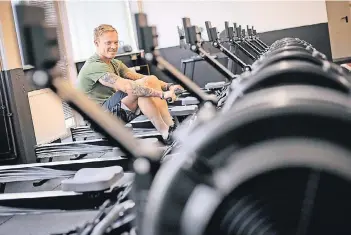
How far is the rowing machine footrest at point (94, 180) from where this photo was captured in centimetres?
190

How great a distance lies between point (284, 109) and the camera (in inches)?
34.1

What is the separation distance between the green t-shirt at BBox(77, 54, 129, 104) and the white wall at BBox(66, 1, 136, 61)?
3.25 m

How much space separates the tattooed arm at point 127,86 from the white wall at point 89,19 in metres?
3.59

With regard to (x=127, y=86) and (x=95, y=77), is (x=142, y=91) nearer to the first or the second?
(x=127, y=86)

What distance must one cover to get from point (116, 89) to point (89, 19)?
385 cm

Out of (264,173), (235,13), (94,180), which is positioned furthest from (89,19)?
(264,173)

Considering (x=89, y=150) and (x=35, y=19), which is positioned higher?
(x=35, y=19)

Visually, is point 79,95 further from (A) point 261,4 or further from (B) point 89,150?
(A) point 261,4

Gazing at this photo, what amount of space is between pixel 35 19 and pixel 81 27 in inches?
249

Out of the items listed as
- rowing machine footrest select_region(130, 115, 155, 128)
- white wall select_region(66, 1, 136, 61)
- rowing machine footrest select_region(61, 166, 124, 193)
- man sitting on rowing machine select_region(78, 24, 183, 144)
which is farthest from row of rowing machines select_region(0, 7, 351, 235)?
white wall select_region(66, 1, 136, 61)

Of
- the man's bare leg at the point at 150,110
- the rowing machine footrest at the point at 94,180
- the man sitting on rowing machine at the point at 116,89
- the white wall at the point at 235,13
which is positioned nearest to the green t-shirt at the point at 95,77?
the man sitting on rowing machine at the point at 116,89

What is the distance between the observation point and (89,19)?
7496mm

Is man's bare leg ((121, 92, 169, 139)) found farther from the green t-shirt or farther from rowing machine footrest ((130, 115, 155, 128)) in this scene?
the green t-shirt

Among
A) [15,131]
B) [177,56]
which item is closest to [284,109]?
[15,131]
